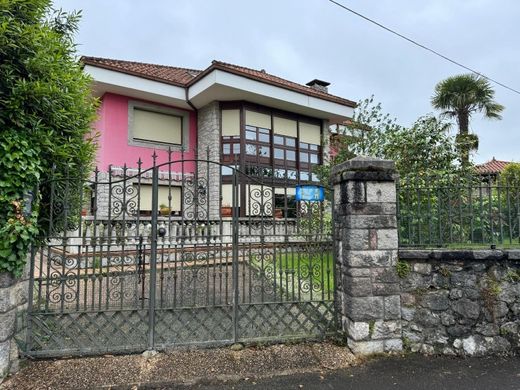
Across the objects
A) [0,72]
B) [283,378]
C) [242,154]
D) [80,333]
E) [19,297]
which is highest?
[242,154]

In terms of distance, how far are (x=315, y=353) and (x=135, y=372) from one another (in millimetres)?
2001

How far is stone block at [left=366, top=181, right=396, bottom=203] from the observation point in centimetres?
400

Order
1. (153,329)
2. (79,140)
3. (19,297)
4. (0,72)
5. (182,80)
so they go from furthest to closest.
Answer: (182,80) → (79,140) → (153,329) → (19,297) → (0,72)

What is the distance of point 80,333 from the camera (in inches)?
151

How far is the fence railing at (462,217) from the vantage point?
165 inches

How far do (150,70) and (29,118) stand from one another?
11.3m

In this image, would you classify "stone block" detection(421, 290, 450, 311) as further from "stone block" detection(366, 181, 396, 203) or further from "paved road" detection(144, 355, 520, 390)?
"stone block" detection(366, 181, 396, 203)

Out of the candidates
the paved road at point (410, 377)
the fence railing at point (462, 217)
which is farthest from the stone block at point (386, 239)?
the paved road at point (410, 377)

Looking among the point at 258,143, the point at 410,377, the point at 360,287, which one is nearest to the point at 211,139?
the point at 258,143

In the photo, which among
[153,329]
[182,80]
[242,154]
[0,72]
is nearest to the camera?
[0,72]

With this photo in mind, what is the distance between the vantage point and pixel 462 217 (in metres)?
4.25

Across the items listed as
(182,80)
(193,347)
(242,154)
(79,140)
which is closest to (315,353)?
(193,347)

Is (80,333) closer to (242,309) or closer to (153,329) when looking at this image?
(153,329)

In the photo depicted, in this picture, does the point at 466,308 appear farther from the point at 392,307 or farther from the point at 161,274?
the point at 161,274
